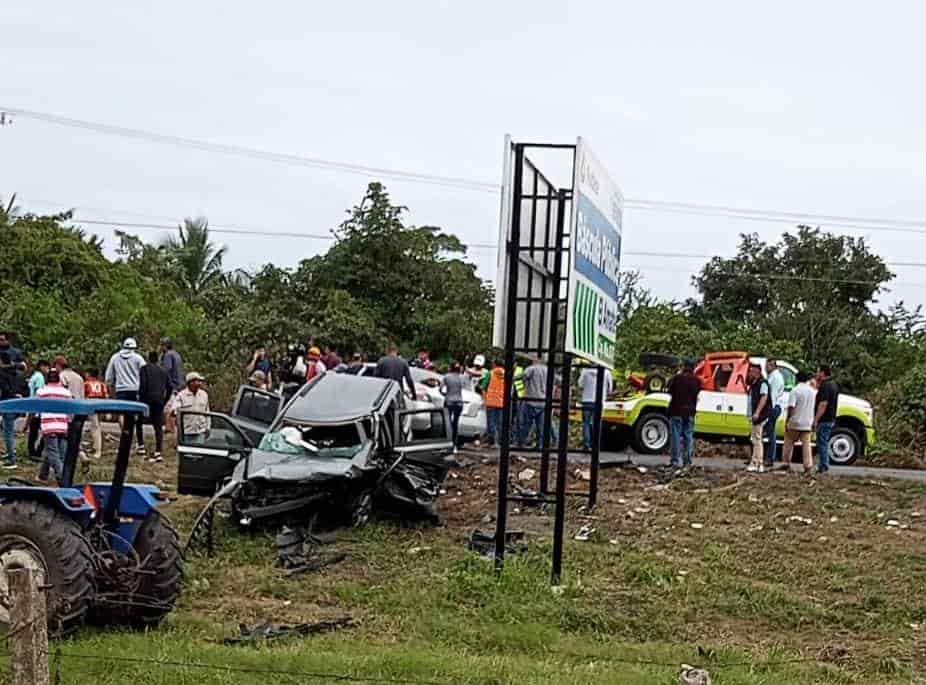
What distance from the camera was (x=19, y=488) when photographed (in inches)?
347

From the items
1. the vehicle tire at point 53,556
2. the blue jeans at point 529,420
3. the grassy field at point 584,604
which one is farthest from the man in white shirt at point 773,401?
the vehicle tire at point 53,556

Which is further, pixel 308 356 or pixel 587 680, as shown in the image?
pixel 308 356

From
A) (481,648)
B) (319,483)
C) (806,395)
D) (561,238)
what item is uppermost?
(561,238)

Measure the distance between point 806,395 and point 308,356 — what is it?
29.7ft

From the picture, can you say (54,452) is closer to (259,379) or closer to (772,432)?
(259,379)

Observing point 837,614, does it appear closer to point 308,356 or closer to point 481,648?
point 481,648

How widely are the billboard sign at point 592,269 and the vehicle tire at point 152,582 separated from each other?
13.0ft

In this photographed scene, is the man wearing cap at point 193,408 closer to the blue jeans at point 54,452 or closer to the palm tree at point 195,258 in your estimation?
the blue jeans at point 54,452

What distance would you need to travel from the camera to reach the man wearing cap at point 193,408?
14.7 m

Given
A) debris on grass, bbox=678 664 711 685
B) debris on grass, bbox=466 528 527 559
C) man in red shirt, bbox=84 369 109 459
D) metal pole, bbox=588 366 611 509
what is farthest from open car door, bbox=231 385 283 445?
debris on grass, bbox=678 664 711 685

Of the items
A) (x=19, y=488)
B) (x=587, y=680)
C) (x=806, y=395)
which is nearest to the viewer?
(x=587, y=680)

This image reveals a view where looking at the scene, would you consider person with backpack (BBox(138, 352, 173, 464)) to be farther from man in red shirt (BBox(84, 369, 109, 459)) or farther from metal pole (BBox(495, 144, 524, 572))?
metal pole (BBox(495, 144, 524, 572))

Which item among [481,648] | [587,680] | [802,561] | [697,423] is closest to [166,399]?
[697,423]

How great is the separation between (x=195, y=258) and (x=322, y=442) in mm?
34003
